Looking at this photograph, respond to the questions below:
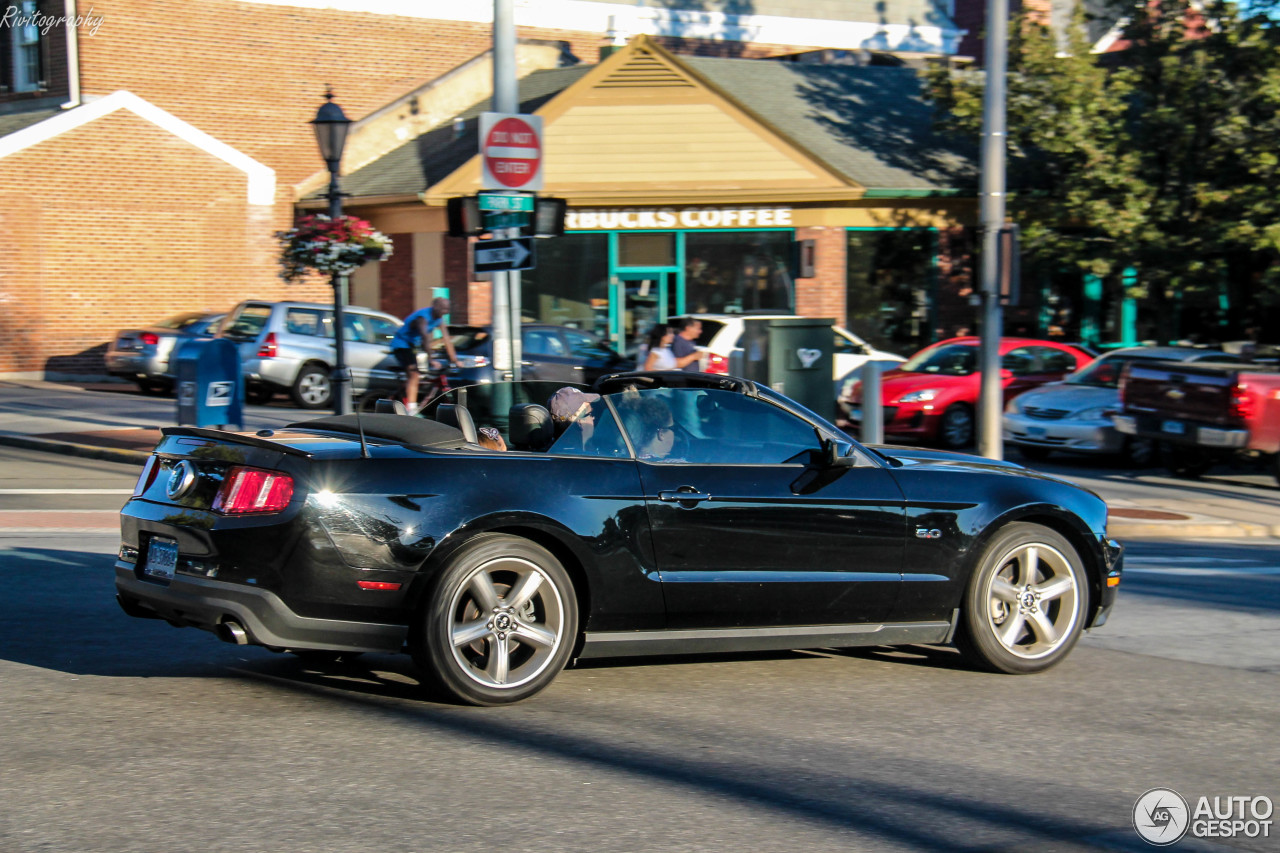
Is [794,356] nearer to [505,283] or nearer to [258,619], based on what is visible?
[505,283]

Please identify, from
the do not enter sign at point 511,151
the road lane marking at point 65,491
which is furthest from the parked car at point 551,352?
the do not enter sign at point 511,151

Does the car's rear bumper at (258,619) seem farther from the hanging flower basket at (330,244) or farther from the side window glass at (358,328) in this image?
the side window glass at (358,328)

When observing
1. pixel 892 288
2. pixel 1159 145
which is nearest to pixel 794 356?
pixel 892 288

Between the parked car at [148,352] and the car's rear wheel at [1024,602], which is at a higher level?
the parked car at [148,352]

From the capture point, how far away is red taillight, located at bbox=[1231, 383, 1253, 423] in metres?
14.7

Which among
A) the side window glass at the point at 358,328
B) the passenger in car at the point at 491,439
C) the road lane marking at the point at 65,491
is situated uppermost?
the side window glass at the point at 358,328

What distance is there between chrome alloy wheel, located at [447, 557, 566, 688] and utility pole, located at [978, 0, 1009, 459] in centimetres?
941

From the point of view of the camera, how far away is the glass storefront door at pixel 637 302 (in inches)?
1053

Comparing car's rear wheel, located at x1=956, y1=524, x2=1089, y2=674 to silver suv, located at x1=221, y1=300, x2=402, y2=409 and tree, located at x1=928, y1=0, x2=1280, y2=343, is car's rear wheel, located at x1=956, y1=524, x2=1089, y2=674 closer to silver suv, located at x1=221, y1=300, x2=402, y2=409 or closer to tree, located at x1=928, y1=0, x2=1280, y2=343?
silver suv, located at x1=221, y1=300, x2=402, y2=409

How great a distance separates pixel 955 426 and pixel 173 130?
60.8ft

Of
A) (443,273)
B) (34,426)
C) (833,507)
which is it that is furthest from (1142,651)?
(443,273)

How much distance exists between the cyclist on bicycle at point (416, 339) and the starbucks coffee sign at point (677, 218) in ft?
27.5

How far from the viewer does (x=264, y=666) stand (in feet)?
21.6

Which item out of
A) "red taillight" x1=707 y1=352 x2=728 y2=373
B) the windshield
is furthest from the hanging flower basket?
the windshield
